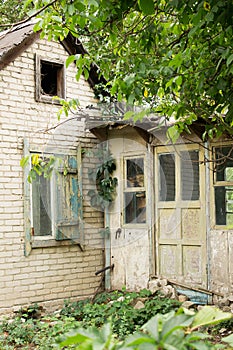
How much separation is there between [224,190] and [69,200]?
7.02 ft

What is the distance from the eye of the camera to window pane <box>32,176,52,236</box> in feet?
22.2

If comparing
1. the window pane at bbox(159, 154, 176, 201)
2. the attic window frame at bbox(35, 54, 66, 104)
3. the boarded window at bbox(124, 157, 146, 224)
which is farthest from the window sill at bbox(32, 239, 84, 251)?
the attic window frame at bbox(35, 54, 66, 104)

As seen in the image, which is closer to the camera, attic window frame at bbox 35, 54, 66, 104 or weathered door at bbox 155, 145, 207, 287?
weathered door at bbox 155, 145, 207, 287

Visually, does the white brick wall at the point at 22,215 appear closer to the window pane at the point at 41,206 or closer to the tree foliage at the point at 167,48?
the window pane at the point at 41,206

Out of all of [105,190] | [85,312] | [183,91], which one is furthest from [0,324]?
[183,91]

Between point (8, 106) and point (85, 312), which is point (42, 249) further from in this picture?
point (8, 106)

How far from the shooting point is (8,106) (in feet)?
21.5

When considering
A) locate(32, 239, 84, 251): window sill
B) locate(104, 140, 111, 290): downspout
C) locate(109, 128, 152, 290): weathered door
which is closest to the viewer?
locate(32, 239, 84, 251): window sill

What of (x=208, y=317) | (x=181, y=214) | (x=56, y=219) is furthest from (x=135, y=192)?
(x=208, y=317)

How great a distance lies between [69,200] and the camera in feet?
23.4

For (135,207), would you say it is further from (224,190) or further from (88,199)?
(224,190)

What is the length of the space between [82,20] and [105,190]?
14.1 feet

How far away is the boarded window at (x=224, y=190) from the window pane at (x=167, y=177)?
2.13 feet

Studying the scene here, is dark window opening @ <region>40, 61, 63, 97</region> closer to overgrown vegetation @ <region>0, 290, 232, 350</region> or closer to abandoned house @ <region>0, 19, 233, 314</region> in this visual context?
abandoned house @ <region>0, 19, 233, 314</region>
